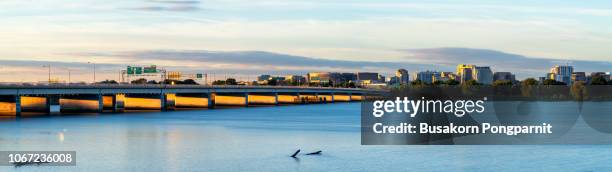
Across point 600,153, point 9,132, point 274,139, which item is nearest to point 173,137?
point 274,139

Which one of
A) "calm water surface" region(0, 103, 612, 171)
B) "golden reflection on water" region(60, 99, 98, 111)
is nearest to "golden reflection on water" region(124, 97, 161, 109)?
"golden reflection on water" region(60, 99, 98, 111)

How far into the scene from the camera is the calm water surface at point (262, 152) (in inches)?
2559

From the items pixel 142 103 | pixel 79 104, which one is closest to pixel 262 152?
pixel 79 104

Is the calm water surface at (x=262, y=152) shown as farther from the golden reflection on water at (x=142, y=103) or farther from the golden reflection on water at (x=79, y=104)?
the golden reflection on water at (x=142, y=103)

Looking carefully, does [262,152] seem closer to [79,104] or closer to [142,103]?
[79,104]

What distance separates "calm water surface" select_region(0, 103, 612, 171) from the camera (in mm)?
65000

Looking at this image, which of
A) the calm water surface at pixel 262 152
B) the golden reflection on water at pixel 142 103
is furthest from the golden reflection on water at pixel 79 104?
the calm water surface at pixel 262 152

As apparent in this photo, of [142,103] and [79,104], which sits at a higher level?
[79,104]

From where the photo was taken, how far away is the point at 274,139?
9225 centimetres

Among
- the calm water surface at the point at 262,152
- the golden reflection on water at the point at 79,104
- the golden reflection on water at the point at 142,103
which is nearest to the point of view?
the calm water surface at the point at 262,152

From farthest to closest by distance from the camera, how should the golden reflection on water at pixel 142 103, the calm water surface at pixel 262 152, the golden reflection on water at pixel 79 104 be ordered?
the golden reflection on water at pixel 142 103, the golden reflection on water at pixel 79 104, the calm water surface at pixel 262 152

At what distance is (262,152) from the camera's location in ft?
248

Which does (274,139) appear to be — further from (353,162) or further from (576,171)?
(576,171)

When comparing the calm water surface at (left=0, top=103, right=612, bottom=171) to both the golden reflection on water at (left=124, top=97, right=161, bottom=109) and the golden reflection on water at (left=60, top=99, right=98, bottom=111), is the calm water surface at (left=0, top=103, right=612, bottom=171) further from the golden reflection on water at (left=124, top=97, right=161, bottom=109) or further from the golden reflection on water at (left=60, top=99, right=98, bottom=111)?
the golden reflection on water at (left=124, top=97, right=161, bottom=109)
